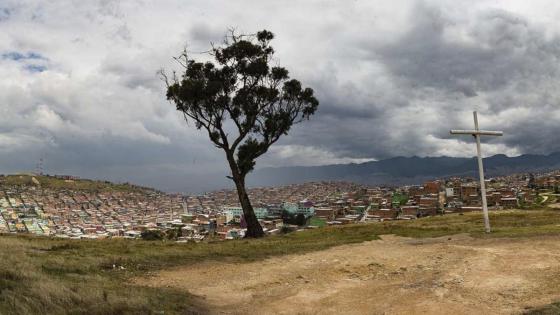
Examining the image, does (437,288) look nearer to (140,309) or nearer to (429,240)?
(140,309)

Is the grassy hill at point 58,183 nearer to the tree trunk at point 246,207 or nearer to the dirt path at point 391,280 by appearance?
the tree trunk at point 246,207

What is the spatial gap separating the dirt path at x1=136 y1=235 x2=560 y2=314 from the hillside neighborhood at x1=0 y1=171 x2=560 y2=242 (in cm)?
2785

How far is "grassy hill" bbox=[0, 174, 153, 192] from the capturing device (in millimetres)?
141000

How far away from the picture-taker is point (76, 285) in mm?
8648

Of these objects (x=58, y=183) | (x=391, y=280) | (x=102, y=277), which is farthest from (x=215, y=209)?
(x=391, y=280)

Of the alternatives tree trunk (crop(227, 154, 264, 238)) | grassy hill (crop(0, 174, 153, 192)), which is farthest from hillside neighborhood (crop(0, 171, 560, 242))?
tree trunk (crop(227, 154, 264, 238))

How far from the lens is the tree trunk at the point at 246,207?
960 inches

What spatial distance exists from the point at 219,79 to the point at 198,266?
1453 centimetres

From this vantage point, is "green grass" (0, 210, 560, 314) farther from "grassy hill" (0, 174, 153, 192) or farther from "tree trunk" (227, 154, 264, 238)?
"grassy hill" (0, 174, 153, 192)

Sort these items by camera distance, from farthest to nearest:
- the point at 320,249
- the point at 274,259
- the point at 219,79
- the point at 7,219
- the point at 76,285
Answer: the point at 7,219, the point at 219,79, the point at 320,249, the point at 274,259, the point at 76,285

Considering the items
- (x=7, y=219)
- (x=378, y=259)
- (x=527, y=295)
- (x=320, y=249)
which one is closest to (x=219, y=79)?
(x=320, y=249)

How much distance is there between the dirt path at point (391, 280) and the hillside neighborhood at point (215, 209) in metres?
27.8

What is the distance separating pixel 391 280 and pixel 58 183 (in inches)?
6230

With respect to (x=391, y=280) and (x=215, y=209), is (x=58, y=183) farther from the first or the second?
(x=391, y=280)
